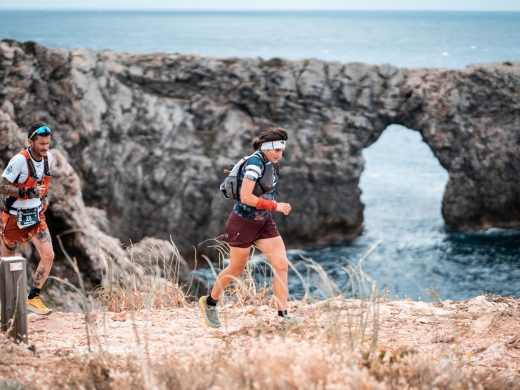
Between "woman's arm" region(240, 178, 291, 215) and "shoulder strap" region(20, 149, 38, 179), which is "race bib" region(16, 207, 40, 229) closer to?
"shoulder strap" region(20, 149, 38, 179)

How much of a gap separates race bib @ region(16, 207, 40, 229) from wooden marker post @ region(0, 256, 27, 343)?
1.46 m

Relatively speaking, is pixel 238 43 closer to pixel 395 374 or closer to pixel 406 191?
pixel 406 191

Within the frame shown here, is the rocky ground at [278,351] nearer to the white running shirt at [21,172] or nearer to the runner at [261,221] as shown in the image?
the runner at [261,221]

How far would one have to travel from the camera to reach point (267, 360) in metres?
4.40

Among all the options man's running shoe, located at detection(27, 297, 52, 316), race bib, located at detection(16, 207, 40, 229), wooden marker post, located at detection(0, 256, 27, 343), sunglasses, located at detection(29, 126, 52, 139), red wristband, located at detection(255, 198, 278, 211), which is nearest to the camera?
wooden marker post, located at detection(0, 256, 27, 343)

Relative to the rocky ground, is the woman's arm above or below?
above

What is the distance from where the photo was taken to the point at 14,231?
772 cm

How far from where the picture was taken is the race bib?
761cm

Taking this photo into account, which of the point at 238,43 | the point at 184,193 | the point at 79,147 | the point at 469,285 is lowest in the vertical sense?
the point at 469,285

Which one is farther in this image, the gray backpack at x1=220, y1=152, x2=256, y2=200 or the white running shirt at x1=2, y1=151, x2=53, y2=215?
the white running shirt at x1=2, y1=151, x2=53, y2=215

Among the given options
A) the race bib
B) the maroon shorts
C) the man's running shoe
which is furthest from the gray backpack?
the man's running shoe

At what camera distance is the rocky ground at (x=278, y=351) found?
14.5 feet

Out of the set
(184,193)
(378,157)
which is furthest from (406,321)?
(378,157)

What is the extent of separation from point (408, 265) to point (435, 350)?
27079 millimetres
